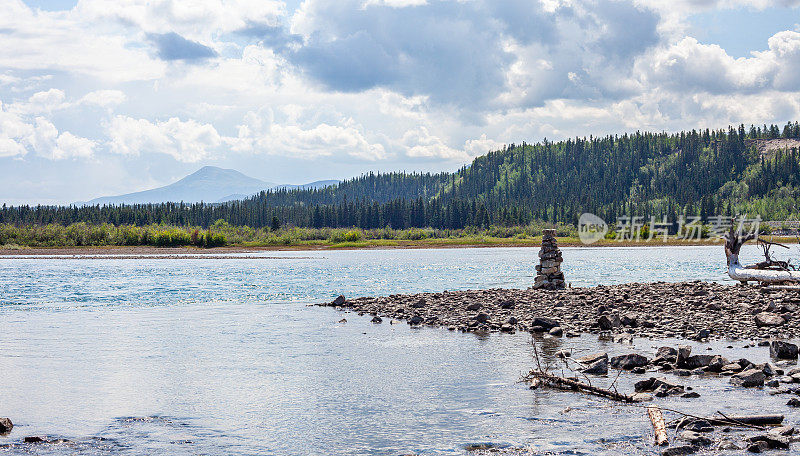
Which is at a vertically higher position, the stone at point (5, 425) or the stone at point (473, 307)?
the stone at point (473, 307)

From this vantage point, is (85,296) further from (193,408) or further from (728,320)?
(728,320)

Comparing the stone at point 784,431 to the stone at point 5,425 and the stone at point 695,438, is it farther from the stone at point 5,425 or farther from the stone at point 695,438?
the stone at point 5,425

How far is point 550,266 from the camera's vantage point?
42.3 meters

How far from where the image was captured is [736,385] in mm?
16906

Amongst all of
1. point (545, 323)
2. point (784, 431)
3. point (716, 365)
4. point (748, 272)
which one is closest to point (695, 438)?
point (784, 431)

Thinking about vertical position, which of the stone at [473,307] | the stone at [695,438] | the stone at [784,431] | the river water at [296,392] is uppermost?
the stone at [784,431]

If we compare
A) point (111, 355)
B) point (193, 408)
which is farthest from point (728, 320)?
point (111, 355)

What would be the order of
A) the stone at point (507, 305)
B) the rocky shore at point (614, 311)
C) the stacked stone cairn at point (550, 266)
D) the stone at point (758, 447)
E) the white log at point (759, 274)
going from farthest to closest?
the stacked stone cairn at point (550, 266), the white log at point (759, 274), the stone at point (507, 305), the rocky shore at point (614, 311), the stone at point (758, 447)

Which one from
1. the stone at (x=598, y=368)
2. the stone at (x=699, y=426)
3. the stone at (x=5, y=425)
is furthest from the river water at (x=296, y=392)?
the stone at (x=699, y=426)

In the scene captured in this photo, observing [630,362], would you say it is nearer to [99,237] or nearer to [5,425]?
[5,425]

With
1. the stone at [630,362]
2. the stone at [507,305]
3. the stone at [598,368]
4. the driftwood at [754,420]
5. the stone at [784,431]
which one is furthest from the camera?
the stone at [507,305]

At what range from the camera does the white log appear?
38062 millimetres

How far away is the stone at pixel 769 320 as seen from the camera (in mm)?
26606

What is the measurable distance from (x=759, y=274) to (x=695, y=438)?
32430 millimetres
